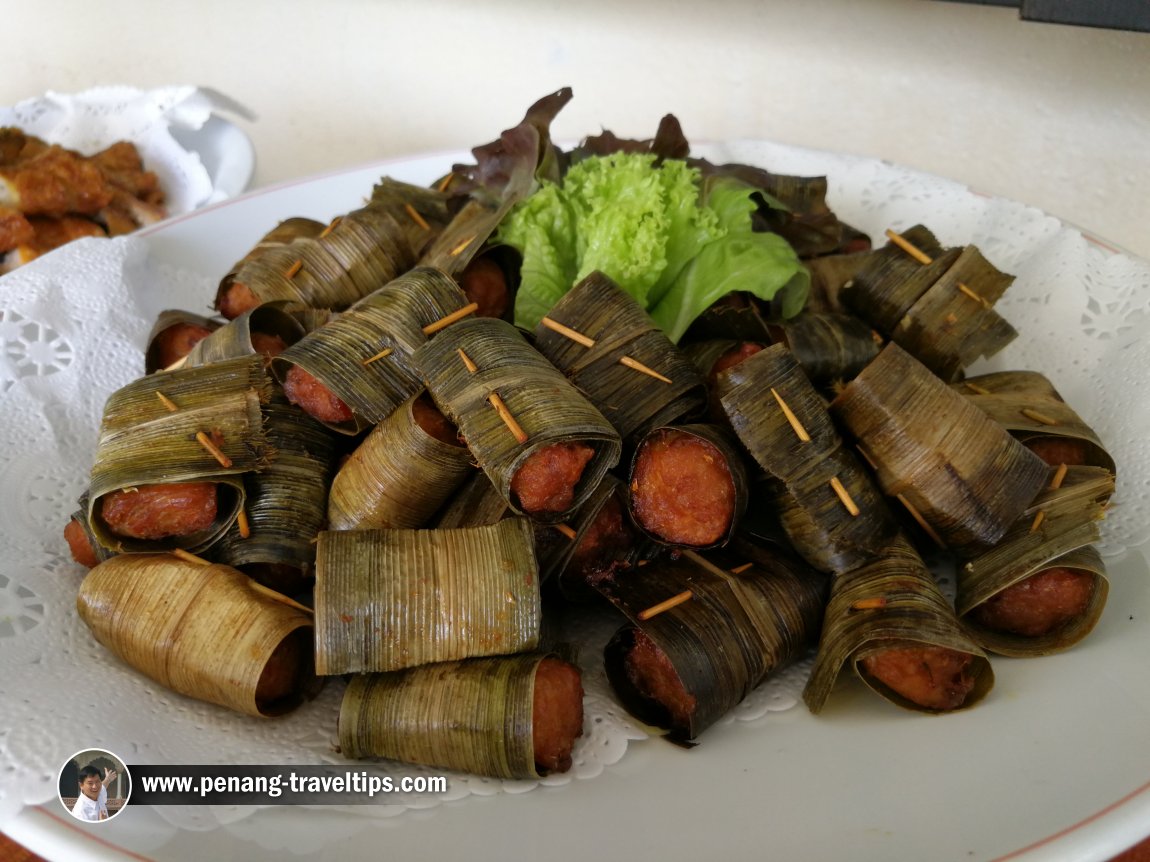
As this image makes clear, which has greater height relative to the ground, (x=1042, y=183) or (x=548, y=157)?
(x=548, y=157)

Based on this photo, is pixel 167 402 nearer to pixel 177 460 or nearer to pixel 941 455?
pixel 177 460

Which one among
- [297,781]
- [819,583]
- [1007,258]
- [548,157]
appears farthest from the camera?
[1007,258]

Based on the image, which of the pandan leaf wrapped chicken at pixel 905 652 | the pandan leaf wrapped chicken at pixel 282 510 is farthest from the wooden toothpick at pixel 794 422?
the pandan leaf wrapped chicken at pixel 282 510

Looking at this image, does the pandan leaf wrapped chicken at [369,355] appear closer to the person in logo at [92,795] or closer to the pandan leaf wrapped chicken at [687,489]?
the pandan leaf wrapped chicken at [687,489]

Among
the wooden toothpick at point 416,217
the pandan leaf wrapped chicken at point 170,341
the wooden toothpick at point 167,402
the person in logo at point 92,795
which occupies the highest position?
the wooden toothpick at point 416,217

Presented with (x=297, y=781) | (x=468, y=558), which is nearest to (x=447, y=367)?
(x=468, y=558)

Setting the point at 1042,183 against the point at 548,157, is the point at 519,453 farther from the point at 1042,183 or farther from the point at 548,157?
the point at 1042,183
